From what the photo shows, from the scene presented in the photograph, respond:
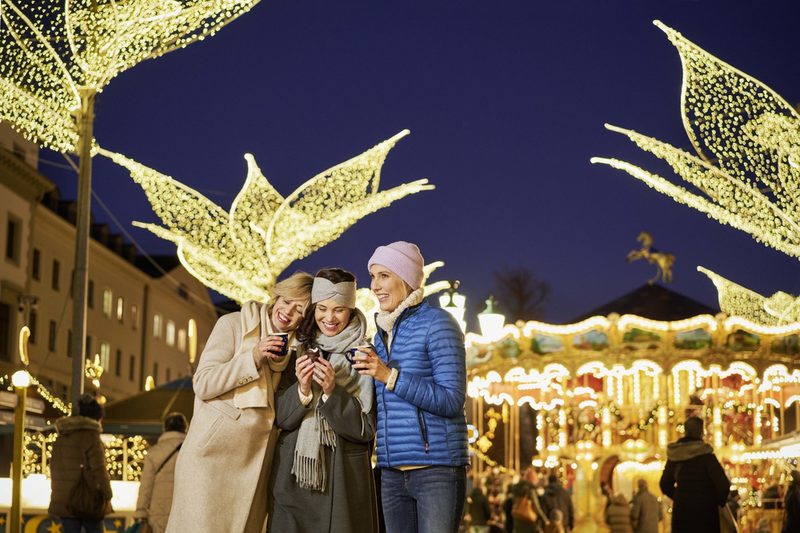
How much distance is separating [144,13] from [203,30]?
0.88 meters

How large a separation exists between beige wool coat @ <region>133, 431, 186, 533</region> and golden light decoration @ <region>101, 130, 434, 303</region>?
15.2m

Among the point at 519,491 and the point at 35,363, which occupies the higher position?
the point at 35,363

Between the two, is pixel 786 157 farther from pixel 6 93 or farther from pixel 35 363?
pixel 35 363

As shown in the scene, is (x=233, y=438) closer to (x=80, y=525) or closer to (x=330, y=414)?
(x=330, y=414)

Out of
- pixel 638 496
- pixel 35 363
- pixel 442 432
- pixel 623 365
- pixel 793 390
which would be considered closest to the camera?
pixel 442 432

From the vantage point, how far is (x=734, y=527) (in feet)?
42.3

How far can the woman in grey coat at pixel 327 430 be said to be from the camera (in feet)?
20.5

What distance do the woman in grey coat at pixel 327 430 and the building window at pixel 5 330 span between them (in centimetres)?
4473

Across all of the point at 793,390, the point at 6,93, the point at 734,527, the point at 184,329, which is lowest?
the point at 734,527

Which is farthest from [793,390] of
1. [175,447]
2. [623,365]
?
[175,447]

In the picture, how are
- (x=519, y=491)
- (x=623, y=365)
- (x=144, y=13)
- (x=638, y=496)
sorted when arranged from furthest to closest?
(x=623, y=365), (x=638, y=496), (x=519, y=491), (x=144, y=13)

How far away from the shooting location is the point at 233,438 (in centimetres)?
655

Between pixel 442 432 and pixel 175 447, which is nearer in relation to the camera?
pixel 442 432

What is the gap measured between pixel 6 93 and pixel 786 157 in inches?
535
